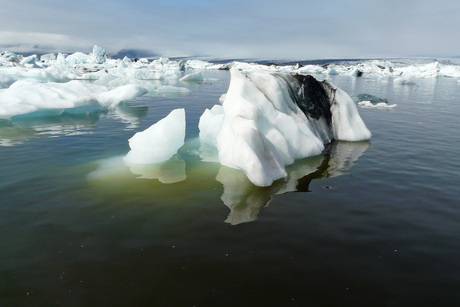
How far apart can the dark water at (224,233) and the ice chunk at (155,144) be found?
1.71 feet

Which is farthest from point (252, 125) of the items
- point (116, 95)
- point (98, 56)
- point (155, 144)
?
point (98, 56)

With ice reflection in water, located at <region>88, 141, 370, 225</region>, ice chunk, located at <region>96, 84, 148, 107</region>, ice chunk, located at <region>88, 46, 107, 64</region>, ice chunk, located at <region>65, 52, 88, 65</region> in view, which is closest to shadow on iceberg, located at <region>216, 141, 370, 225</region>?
ice reflection in water, located at <region>88, 141, 370, 225</region>

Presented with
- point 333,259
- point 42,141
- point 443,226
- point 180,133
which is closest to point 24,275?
point 333,259

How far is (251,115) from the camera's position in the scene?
888 cm

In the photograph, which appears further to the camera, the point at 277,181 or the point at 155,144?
the point at 155,144

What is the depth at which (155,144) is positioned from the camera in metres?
9.35

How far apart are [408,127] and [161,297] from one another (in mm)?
15516

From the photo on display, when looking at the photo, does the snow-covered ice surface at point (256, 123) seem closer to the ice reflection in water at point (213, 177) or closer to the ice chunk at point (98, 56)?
the ice reflection in water at point (213, 177)

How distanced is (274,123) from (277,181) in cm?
243

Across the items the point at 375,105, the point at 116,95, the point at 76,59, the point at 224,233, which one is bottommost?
the point at 224,233

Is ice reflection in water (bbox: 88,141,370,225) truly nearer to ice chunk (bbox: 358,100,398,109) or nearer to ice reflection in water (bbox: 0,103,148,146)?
ice reflection in water (bbox: 0,103,148,146)

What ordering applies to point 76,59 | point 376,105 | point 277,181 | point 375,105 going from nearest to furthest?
point 277,181
point 376,105
point 375,105
point 76,59

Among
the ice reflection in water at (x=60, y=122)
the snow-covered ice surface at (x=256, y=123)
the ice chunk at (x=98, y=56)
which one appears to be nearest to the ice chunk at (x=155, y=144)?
the snow-covered ice surface at (x=256, y=123)

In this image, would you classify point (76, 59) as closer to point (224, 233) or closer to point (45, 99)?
point (45, 99)
